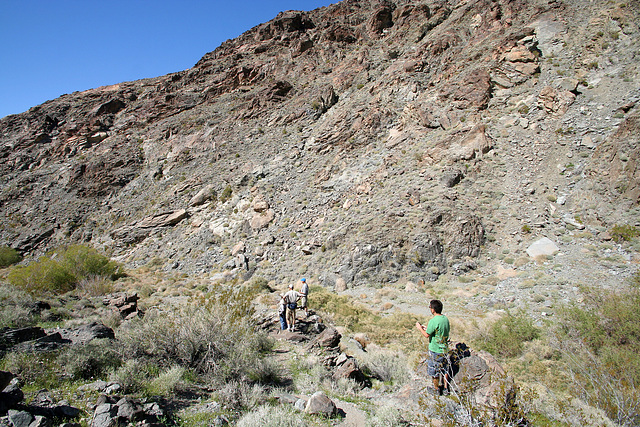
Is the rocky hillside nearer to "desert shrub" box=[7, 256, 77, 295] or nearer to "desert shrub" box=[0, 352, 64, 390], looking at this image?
"desert shrub" box=[7, 256, 77, 295]

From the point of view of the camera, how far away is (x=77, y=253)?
18.0m

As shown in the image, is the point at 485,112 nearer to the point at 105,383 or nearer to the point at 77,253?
the point at 105,383

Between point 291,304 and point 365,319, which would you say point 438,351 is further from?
point 365,319

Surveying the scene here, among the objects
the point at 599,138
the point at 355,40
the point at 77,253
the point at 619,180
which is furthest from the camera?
the point at 355,40

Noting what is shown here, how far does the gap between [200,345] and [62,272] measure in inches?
641

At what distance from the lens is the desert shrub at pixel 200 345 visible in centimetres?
511

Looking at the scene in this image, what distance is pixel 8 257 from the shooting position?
87.8 feet

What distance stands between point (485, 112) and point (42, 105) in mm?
63893

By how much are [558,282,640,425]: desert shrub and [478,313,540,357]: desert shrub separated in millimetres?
729

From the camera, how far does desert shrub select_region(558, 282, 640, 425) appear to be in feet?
12.6

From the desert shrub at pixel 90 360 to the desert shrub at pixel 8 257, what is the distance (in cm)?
3309

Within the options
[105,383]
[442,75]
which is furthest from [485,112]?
[105,383]

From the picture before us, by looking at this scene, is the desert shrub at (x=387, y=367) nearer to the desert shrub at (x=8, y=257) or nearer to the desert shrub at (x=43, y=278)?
the desert shrub at (x=43, y=278)

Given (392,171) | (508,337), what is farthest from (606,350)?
(392,171)
